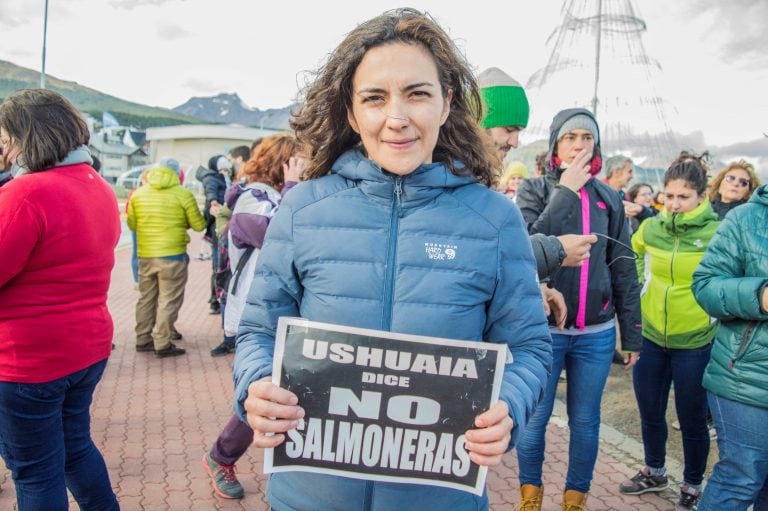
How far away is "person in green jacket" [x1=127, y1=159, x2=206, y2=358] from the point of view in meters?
6.34

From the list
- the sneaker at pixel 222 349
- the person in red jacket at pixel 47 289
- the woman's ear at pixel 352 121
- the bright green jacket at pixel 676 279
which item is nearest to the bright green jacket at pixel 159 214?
the sneaker at pixel 222 349

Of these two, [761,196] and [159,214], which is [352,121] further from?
[159,214]

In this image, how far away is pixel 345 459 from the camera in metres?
1.38

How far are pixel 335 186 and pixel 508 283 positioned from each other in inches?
21.0

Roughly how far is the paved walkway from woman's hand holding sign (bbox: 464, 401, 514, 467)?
244 cm

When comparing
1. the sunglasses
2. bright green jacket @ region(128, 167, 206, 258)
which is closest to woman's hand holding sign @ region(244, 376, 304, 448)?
the sunglasses

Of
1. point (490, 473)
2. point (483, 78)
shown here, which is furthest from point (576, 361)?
point (483, 78)

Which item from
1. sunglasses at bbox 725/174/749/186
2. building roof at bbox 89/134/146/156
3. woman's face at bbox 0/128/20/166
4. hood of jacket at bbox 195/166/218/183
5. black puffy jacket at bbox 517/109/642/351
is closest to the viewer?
woman's face at bbox 0/128/20/166

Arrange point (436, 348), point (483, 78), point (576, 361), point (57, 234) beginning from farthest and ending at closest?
point (483, 78)
point (576, 361)
point (57, 234)
point (436, 348)

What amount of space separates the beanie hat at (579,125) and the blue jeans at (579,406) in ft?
3.46

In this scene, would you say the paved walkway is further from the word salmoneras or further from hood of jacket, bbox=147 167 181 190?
the word salmoneras

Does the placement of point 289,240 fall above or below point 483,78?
below

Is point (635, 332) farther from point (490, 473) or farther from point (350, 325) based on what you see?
point (350, 325)

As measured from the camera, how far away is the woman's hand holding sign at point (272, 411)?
4.36 ft
